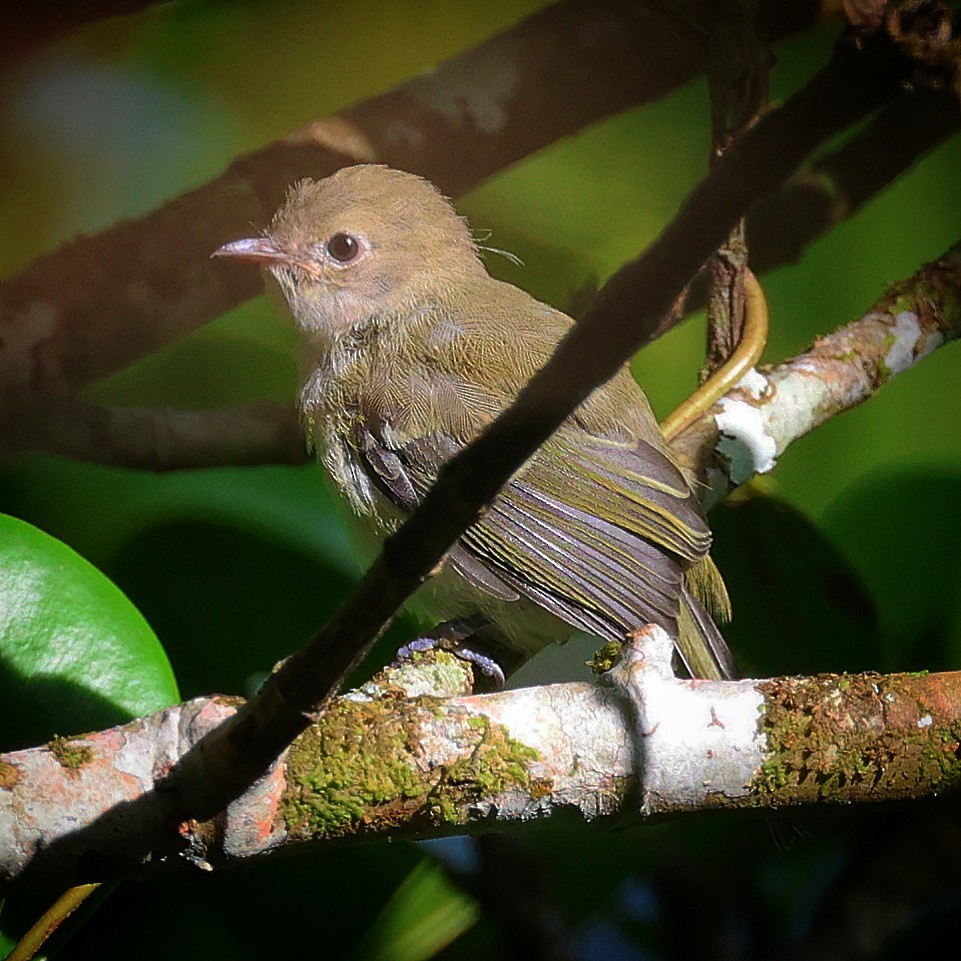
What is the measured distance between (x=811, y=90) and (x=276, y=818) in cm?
46

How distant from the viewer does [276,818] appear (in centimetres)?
58

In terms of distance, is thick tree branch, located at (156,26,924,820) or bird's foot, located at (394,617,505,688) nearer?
thick tree branch, located at (156,26,924,820)

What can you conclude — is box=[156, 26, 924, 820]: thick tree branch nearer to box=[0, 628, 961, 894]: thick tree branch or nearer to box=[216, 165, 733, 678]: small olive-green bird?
box=[0, 628, 961, 894]: thick tree branch

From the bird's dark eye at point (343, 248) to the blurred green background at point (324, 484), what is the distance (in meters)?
0.10

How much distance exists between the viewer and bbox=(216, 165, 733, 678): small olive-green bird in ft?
2.29

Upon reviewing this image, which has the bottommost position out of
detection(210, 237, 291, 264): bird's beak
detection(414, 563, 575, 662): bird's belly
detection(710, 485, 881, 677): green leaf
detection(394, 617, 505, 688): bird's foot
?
detection(394, 617, 505, 688): bird's foot

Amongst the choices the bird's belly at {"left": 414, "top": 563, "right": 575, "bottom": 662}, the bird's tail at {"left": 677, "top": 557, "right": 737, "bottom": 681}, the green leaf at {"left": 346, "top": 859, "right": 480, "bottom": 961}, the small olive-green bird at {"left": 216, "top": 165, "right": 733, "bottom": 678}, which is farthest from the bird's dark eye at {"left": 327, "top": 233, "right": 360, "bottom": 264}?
the green leaf at {"left": 346, "top": 859, "right": 480, "bottom": 961}

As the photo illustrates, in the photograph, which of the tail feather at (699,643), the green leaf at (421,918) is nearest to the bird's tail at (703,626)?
the tail feather at (699,643)

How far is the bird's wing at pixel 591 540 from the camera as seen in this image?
0.76 m

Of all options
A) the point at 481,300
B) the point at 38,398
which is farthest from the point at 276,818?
the point at 481,300

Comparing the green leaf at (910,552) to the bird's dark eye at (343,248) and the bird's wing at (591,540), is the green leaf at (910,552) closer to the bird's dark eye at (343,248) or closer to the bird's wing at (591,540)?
the bird's wing at (591,540)

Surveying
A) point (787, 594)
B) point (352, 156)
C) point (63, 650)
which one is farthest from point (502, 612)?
point (352, 156)

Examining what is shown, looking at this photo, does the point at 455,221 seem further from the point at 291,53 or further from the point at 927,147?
the point at 927,147

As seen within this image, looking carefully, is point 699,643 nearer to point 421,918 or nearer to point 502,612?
point 502,612
